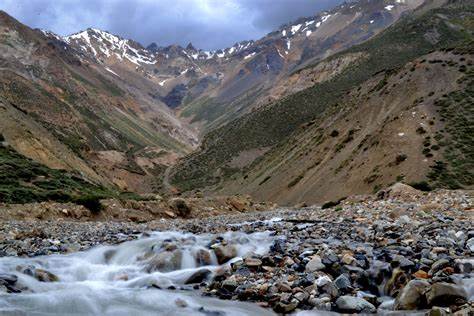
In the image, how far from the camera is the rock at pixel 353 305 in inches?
467

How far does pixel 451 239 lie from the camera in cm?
1532

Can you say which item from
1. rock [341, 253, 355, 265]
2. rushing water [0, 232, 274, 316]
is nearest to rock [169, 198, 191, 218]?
rushing water [0, 232, 274, 316]

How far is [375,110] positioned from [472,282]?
6842 centimetres

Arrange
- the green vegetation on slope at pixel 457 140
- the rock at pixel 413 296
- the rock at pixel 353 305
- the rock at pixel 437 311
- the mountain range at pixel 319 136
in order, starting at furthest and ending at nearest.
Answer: the mountain range at pixel 319 136 < the green vegetation on slope at pixel 457 140 < the rock at pixel 353 305 < the rock at pixel 413 296 < the rock at pixel 437 311

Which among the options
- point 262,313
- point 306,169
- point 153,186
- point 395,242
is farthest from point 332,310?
point 153,186

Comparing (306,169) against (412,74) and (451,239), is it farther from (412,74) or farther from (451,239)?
(451,239)

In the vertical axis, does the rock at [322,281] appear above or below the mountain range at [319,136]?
below

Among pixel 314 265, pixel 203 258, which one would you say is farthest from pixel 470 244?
pixel 203 258

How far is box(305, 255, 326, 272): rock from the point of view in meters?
14.5

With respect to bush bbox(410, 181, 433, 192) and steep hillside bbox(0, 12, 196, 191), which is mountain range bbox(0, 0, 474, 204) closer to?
bush bbox(410, 181, 433, 192)

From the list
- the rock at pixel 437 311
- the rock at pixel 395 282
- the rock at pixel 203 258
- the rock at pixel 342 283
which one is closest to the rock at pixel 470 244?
the rock at pixel 395 282

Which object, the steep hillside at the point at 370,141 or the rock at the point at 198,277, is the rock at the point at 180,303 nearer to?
the rock at the point at 198,277

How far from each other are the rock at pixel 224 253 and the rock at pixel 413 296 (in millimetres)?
7866

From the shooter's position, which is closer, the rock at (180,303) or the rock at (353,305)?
the rock at (353,305)
